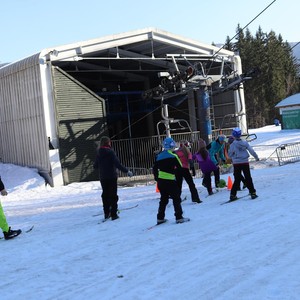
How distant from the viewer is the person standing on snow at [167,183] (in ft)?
29.2

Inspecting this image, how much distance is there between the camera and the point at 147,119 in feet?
110

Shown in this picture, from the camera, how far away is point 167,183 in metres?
9.02

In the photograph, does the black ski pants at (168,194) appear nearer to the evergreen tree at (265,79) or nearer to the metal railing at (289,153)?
the metal railing at (289,153)

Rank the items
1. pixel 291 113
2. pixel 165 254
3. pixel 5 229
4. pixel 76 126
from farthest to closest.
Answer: pixel 291 113 → pixel 76 126 → pixel 5 229 → pixel 165 254

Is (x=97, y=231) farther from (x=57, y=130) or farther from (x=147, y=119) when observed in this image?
(x=147, y=119)

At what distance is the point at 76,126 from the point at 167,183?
520 inches

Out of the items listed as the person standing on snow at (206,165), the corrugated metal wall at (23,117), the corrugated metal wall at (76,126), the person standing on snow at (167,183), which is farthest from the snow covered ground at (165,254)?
the corrugated metal wall at (23,117)

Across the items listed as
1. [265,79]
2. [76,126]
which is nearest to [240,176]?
[76,126]

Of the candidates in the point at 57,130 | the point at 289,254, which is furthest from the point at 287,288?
the point at 57,130

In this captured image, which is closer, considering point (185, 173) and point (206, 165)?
point (185, 173)

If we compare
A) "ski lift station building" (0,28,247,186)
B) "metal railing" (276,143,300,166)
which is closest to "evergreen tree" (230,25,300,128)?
"ski lift station building" (0,28,247,186)

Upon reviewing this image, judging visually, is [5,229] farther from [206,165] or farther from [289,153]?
[289,153]

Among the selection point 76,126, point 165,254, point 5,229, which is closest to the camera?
point 165,254

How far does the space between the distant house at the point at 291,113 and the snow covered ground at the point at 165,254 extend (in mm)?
36978
